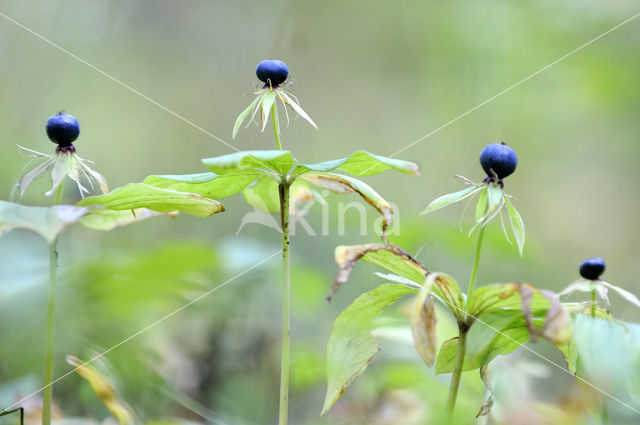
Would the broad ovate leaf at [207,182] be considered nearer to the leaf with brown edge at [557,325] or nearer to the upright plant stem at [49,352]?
the upright plant stem at [49,352]

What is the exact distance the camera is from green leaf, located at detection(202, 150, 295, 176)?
52 centimetres

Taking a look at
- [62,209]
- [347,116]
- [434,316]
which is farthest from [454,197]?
[347,116]

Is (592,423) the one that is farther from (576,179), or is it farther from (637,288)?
(576,179)

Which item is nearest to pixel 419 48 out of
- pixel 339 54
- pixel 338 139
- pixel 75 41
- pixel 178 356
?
pixel 339 54

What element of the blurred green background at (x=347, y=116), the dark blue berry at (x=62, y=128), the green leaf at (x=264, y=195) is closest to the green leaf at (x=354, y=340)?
the green leaf at (x=264, y=195)

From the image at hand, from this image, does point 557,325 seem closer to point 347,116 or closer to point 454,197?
point 454,197

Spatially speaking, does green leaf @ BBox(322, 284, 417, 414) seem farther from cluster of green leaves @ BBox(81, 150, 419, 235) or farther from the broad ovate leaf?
the broad ovate leaf

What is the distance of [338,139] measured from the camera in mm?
2678

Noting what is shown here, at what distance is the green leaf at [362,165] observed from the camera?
542 millimetres

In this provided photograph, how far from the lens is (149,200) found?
571mm

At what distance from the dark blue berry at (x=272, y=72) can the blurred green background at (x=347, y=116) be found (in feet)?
2.04

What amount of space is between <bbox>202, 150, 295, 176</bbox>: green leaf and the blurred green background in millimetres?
633

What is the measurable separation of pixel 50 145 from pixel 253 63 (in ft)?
4.09

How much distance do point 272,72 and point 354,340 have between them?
34 cm
